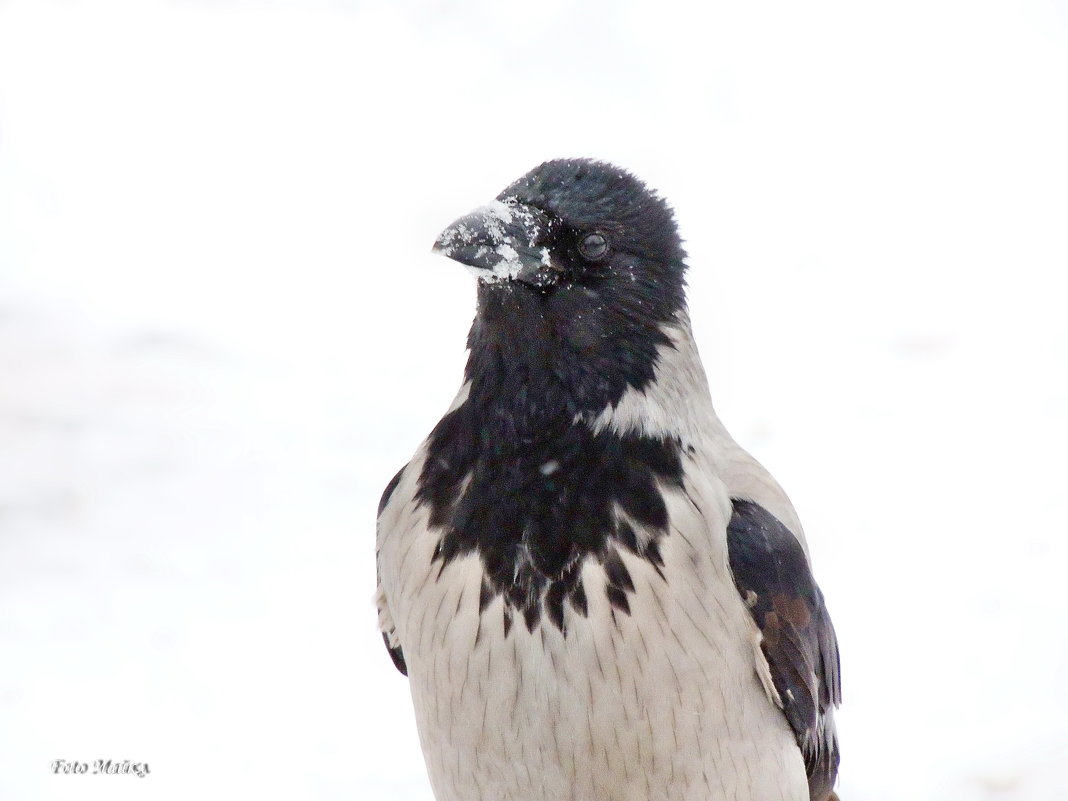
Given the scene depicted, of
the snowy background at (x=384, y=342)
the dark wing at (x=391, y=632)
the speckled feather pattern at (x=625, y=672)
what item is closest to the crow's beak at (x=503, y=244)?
the speckled feather pattern at (x=625, y=672)

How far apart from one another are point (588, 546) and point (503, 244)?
59 cm

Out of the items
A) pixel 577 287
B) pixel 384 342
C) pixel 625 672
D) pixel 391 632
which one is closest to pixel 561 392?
pixel 577 287

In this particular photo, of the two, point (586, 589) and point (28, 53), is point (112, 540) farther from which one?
point (28, 53)

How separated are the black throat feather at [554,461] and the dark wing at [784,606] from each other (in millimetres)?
193

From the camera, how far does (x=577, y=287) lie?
9.04 feet

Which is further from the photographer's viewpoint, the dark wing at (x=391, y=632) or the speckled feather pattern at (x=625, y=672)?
the dark wing at (x=391, y=632)

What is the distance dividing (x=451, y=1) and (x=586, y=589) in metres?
6.19

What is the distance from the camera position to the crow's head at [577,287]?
8.96 feet

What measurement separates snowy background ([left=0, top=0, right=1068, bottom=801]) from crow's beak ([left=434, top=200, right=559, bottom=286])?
195 centimetres

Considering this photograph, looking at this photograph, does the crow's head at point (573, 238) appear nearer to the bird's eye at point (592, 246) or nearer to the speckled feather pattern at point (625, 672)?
the bird's eye at point (592, 246)
